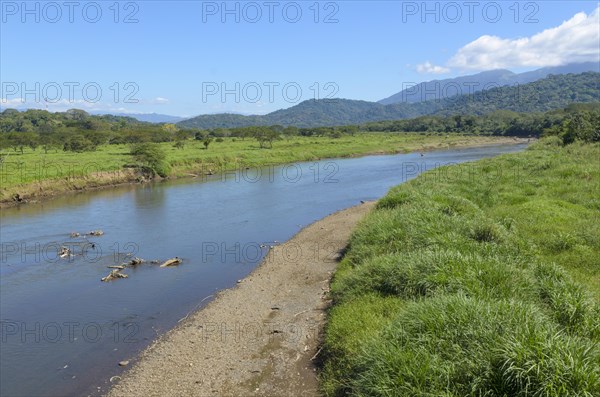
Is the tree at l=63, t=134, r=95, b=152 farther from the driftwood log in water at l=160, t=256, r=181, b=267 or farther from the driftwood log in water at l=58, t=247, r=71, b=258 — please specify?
the driftwood log in water at l=160, t=256, r=181, b=267

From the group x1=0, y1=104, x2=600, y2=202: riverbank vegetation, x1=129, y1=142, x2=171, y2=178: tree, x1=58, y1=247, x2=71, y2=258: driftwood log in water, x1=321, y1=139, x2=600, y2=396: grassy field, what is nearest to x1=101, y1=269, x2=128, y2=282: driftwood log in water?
x1=58, y1=247, x2=71, y2=258: driftwood log in water

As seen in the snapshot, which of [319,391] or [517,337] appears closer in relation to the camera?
[517,337]

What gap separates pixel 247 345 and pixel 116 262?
36.7 ft

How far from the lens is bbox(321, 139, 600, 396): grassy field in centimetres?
655

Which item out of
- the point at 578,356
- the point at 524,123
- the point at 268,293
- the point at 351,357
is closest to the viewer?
the point at 578,356

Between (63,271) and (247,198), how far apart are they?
821 inches

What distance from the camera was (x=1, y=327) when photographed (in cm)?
1461

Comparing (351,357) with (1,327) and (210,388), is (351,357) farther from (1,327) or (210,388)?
(1,327)

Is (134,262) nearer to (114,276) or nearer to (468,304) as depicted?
(114,276)

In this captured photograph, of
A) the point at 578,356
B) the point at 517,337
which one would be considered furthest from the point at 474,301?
the point at 578,356

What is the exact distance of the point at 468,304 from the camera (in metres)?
8.27

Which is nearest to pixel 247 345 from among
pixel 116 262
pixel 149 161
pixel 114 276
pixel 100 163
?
pixel 114 276

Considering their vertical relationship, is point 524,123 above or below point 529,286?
above

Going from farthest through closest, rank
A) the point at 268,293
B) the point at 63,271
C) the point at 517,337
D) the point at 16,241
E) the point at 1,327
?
the point at 16,241, the point at 63,271, the point at 268,293, the point at 1,327, the point at 517,337
